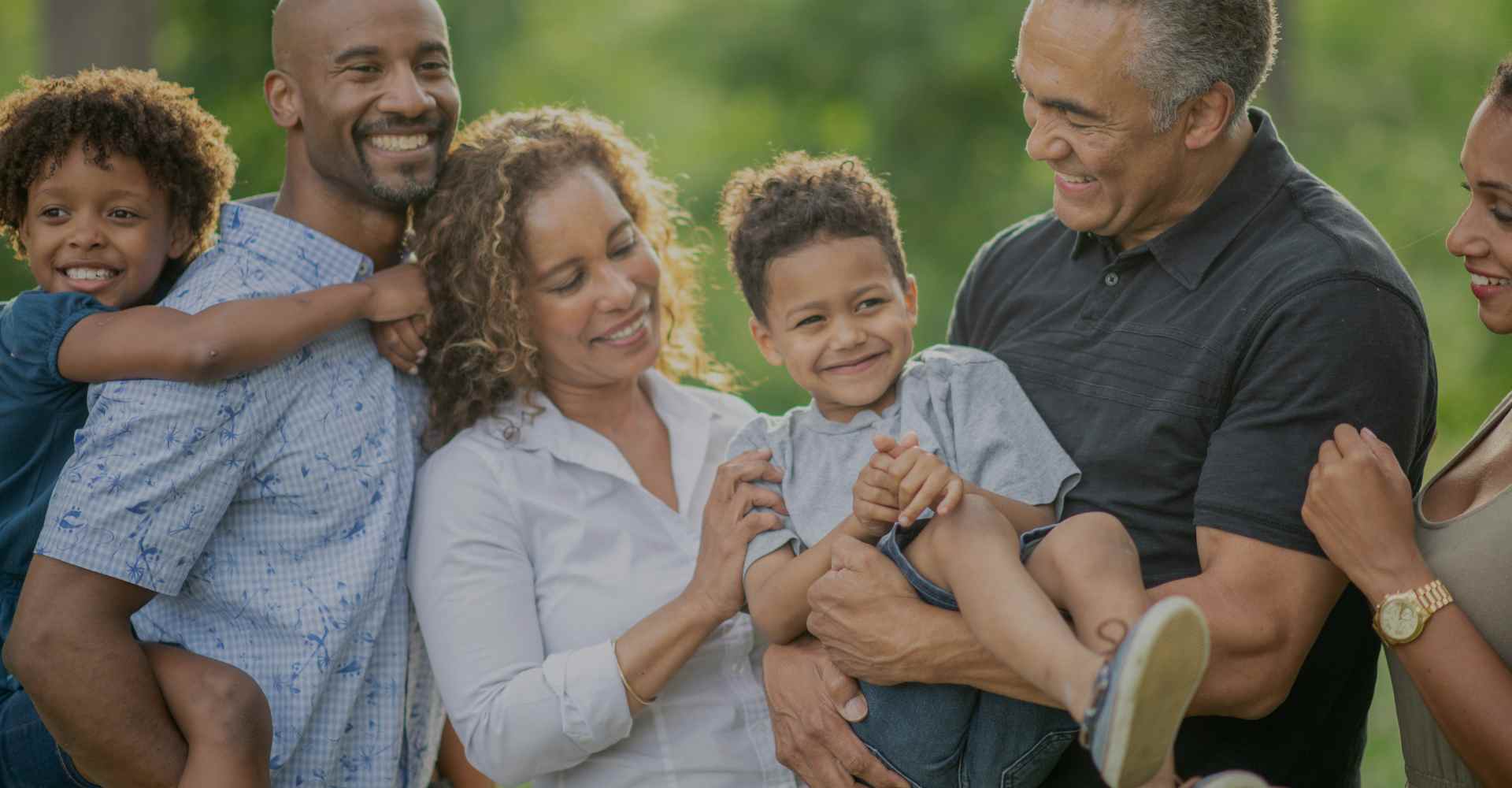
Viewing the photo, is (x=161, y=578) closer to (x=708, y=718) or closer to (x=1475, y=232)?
(x=708, y=718)

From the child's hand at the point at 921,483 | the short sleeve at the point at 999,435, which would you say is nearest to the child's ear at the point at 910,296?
the short sleeve at the point at 999,435

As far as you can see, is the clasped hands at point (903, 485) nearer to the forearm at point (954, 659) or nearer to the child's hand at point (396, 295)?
the forearm at point (954, 659)

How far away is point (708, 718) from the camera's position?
294cm

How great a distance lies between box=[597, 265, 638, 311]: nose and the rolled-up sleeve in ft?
1.43

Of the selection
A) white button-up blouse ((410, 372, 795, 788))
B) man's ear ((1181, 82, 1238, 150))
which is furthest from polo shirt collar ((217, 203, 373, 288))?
man's ear ((1181, 82, 1238, 150))

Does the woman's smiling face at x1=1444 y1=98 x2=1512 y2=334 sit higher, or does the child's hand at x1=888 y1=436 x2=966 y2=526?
the woman's smiling face at x1=1444 y1=98 x2=1512 y2=334

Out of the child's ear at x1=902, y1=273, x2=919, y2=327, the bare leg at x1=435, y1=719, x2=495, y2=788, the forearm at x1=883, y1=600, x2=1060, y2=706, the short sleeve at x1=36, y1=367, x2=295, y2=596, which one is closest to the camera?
the forearm at x1=883, y1=600, x2=1060, y2=706

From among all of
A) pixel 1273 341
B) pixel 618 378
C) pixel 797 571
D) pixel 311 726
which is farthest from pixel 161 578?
pixel 1273 341

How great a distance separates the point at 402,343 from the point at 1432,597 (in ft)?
6.75

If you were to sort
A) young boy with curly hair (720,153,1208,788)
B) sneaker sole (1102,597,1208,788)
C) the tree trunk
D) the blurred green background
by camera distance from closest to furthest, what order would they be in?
sneaker sole (1102,597,1208,788), young boy with curly hair (720,153,1208,788), the tree trunk, the blurred green background

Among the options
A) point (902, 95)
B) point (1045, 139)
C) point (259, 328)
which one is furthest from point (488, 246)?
point (902, 95)

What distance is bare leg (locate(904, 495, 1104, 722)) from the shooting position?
82.9 inches

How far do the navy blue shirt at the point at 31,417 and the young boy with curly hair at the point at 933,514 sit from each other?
1.33 meters

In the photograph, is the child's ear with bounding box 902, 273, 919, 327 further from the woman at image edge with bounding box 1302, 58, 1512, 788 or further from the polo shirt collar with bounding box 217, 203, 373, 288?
the polo shirt collar with bounding box 217, 203, 373, 288
